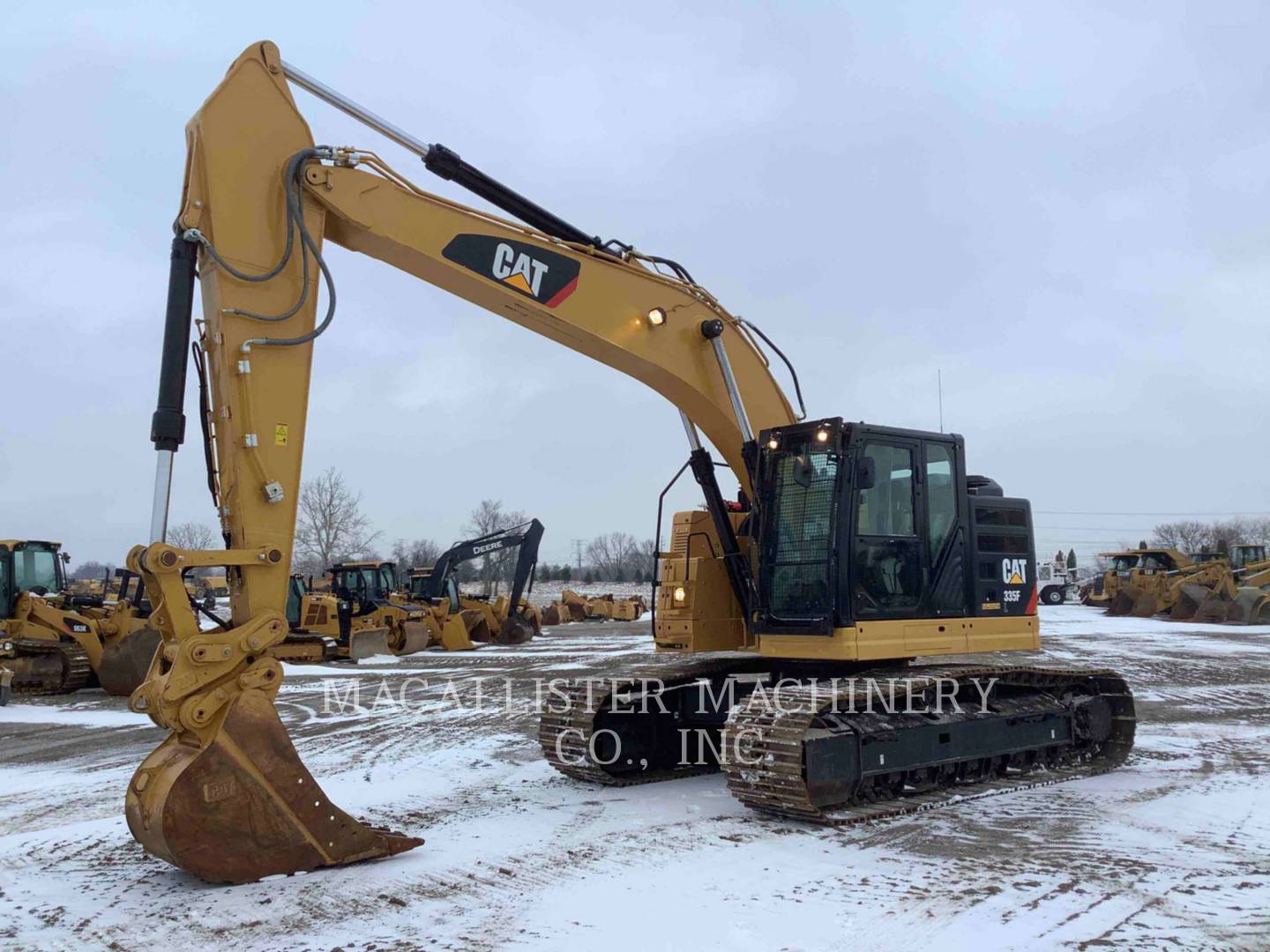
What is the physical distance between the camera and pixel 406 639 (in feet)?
76.5

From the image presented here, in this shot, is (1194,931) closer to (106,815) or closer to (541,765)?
(541,765)

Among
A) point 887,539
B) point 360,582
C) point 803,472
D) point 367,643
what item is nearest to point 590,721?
point 803,472

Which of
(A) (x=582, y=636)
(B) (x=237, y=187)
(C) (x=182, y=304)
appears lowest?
(A) (x=582, y=636)

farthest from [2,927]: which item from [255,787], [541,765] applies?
[541,765]

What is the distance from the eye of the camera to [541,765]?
900 centimetres

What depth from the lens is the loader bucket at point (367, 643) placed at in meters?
21.5

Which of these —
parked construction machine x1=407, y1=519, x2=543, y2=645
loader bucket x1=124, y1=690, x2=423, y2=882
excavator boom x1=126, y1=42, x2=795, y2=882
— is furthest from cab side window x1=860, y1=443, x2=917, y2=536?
parked construction machine x1=407, y1=519, x2=543, y2=645

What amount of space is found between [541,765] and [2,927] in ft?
15.3

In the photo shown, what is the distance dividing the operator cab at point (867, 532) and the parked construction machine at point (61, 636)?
447 inches

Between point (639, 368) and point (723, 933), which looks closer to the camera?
point (723, 933)

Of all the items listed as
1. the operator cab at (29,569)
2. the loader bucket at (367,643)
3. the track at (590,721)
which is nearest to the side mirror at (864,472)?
the track at (590,721)

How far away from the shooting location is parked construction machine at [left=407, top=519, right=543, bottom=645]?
26.4m

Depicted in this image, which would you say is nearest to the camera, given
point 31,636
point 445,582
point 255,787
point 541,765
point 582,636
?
point 255,787

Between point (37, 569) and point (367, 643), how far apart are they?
6.31 m
